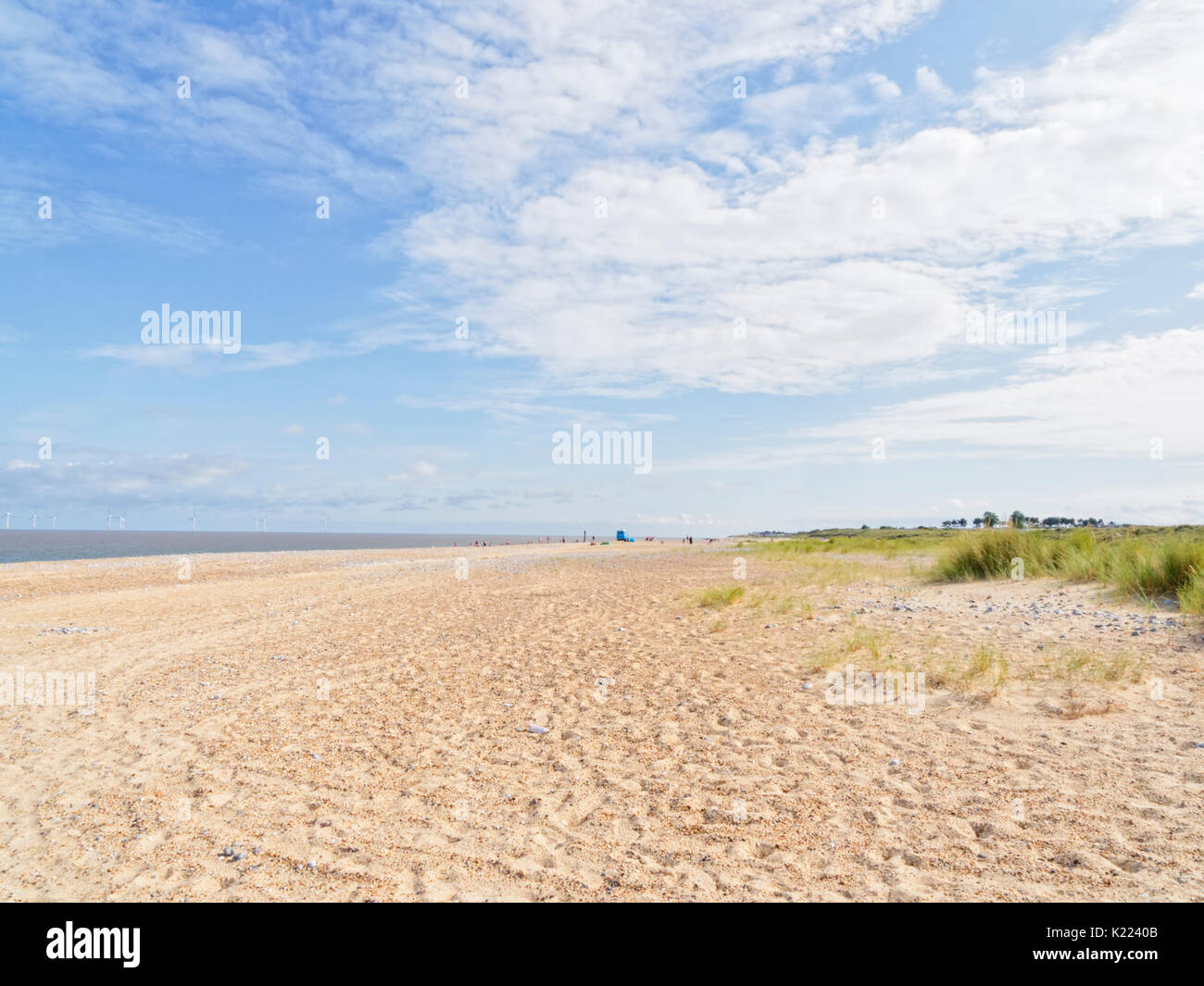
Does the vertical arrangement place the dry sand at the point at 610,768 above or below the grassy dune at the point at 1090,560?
below

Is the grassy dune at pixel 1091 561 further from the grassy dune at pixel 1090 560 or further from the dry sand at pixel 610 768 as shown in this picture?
the dry sand at pixel 610 768

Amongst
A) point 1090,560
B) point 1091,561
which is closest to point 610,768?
point 1091,561

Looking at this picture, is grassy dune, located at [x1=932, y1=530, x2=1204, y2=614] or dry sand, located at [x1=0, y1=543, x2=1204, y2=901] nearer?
dry sand, located at [x1=0, y1=543, x2=1204, y2=901]

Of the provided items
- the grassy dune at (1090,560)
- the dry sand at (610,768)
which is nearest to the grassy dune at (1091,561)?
the grassy dune at (1090,560)

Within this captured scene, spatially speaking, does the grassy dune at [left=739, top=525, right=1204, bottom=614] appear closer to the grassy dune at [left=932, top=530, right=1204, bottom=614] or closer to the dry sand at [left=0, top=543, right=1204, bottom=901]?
the grassy dune at [left=932, top=530, right=1204, bottom=614]

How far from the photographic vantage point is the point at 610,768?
6500mm

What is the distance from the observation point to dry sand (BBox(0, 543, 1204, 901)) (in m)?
4.49

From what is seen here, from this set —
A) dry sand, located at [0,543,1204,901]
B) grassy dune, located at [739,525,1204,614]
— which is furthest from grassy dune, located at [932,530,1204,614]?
dry sand, located at [0,543,1204,901]

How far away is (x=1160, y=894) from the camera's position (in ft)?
13.3

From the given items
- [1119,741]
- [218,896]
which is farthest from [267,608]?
[1119,741]

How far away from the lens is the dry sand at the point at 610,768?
14.7 feet

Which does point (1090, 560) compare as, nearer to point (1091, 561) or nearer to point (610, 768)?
point (1091, 561)
